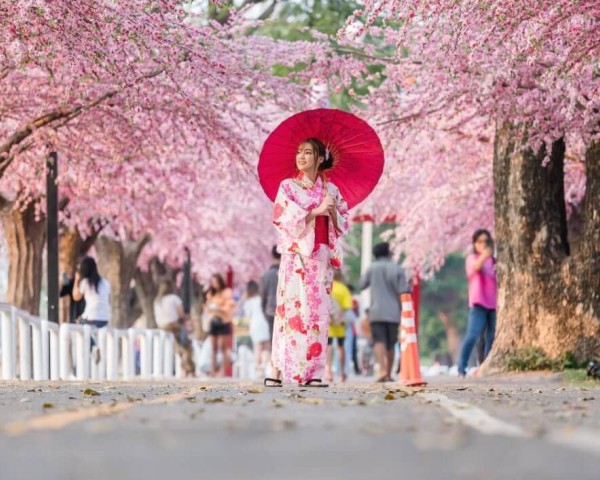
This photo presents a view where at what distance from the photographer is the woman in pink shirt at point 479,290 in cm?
2142

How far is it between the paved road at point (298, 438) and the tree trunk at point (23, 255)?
658 inches

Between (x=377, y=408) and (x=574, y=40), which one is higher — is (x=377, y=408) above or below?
below

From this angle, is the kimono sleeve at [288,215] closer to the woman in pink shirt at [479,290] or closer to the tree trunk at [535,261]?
the tree trunk at [535,261]

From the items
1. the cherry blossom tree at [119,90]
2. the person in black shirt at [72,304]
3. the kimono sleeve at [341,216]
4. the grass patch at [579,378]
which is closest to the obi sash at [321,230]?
the kimono sleeve at [341,216]

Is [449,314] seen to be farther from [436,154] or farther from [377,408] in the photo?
[377,408]

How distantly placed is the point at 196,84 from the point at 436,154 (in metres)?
9.58

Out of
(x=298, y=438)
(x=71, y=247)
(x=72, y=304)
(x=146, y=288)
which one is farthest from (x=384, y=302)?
(x=146, y=288)

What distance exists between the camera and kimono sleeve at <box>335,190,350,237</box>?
13.8 metres

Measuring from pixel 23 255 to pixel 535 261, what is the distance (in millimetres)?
10877

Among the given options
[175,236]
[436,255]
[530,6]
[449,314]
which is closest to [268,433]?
[530,6]

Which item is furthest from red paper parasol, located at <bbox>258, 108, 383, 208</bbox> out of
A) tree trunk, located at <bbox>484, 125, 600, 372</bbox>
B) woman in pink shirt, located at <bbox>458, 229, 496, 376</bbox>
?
woman in pink shirt, located at <bbox>458, 229, 496, 376</bbox>

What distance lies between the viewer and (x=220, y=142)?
70.4 feet

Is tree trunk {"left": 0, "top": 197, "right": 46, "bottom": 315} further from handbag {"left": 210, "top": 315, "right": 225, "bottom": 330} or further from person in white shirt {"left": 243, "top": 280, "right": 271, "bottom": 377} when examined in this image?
person in white shirt {"left": 243, "top": 280, "right": 271, "bottom": 377}

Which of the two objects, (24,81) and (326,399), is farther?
(24,81)
